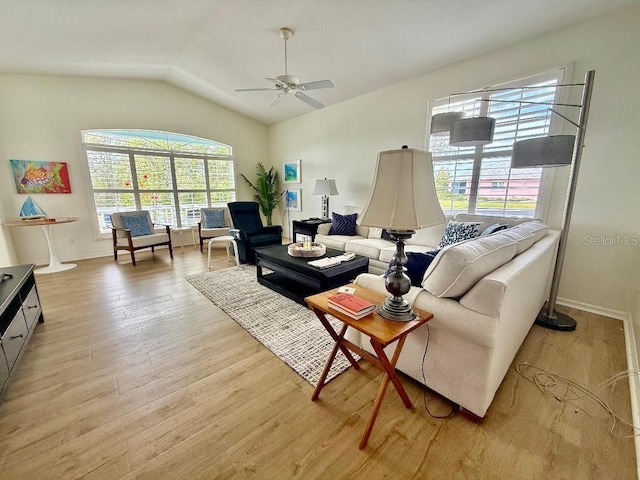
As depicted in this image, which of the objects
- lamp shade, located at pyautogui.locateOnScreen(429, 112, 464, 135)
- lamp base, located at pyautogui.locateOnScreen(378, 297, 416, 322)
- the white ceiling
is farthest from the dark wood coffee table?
the white ceiling

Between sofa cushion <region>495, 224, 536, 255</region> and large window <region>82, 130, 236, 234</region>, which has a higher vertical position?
large window <region>82, 130, 236, 234</region>

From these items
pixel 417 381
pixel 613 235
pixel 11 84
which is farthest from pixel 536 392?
pixel 11 84

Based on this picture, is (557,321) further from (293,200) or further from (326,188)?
(293,200)

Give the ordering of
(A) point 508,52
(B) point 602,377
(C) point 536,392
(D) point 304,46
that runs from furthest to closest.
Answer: (D) point 304,46
(A) point 508,52
(B) point 602,377
(C) point 536,392

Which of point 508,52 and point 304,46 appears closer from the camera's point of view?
point 508,52

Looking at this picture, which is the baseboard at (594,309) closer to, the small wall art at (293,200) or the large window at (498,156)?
the large window at (498,156)

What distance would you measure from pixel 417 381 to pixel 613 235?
2549mm

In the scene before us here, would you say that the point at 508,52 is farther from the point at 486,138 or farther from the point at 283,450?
the point at 283,450

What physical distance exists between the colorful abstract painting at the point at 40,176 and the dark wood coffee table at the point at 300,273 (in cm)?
386

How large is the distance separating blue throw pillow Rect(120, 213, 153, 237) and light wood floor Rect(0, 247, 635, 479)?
264cm

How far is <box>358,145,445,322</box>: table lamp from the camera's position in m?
1.20

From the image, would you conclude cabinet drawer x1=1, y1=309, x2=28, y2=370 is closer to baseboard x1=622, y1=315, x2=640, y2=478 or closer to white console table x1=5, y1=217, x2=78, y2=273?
white console table x1=5, y1=217, x2=78, y2=273

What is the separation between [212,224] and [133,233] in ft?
4.41

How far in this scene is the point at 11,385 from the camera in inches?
67.0
